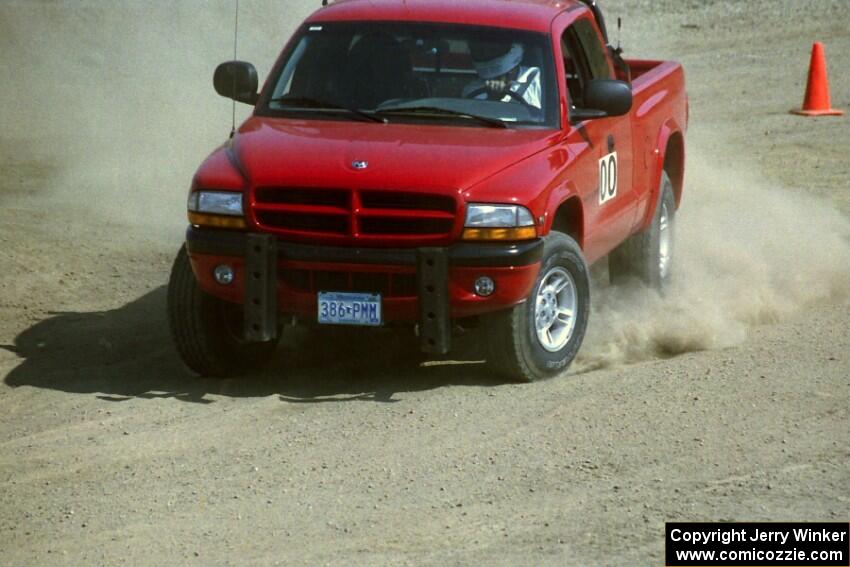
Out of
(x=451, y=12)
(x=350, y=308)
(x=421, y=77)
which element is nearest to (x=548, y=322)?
(x=350, y=308)

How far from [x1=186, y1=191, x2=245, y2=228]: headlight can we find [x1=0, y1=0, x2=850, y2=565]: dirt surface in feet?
2.73

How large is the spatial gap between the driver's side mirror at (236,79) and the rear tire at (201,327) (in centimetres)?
109

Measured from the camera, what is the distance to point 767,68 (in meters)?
20.9

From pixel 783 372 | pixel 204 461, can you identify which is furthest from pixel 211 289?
pixel 783 372

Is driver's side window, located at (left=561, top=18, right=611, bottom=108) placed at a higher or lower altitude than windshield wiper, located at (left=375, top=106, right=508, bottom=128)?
higher

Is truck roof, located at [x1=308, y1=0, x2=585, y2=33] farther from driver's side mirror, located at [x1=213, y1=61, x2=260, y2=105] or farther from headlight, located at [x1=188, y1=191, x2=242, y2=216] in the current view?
headlight, located at [x1=188, y1=191, x2=242, y2=216]

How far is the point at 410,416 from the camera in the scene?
24.2 ft

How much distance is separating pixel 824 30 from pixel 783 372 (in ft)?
52.9

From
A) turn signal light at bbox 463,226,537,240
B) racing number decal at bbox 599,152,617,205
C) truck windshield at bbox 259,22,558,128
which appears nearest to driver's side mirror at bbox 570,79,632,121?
truck windshield at bbox 259,22,558,128

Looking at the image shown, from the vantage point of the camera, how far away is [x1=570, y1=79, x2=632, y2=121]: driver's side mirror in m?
8.42

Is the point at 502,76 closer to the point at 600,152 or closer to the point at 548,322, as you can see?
the point at 600,152

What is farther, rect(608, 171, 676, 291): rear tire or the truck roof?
rect(608, 171, 676, 291): rear tire

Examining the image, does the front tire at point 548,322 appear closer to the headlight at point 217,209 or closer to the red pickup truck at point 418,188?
the red pickup truck at point 418,188

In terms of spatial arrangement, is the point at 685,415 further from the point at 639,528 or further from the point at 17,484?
the point at 17,484
